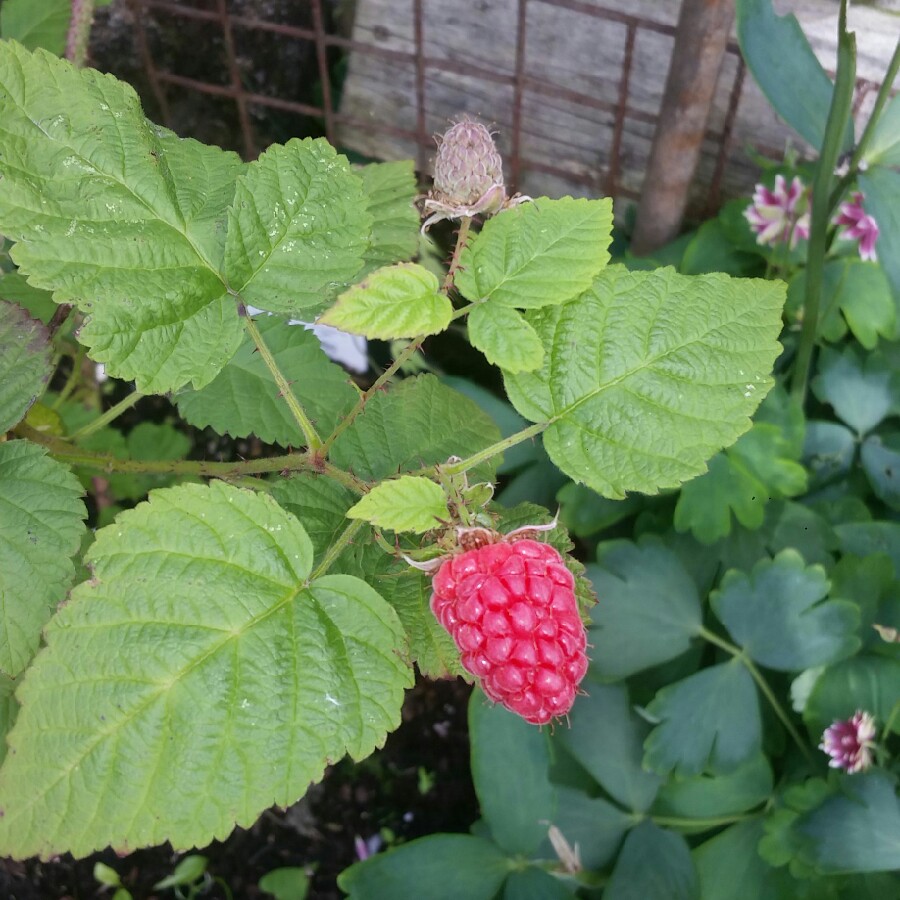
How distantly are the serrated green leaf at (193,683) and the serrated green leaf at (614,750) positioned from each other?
2.02ft

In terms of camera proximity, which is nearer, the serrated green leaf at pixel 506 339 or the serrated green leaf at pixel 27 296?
the serrated green leaf at pixel 506 339

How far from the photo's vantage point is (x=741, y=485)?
45.4 inches

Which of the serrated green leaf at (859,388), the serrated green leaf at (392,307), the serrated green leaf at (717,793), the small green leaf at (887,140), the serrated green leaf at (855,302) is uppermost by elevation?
the small green leaf at (887,140)

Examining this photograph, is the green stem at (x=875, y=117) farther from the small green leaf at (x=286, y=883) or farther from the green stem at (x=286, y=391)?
the small green leaf at (x=286, y=883)

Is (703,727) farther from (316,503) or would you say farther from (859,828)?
(316,503)

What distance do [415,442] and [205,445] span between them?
103cm

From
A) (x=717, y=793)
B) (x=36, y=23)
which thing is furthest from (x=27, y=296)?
(x=717, y=793)

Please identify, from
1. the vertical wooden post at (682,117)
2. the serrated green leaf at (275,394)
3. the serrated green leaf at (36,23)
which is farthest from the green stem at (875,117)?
the serrated green leaf at (36,23)

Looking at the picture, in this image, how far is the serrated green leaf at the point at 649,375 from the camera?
24.4 inches

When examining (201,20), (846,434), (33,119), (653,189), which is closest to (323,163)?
(33,119)

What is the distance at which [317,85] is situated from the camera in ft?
5.47

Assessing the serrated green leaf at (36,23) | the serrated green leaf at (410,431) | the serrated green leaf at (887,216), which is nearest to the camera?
the serrated green leaf at (410,431)

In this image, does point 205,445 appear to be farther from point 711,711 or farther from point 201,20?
point 711,711

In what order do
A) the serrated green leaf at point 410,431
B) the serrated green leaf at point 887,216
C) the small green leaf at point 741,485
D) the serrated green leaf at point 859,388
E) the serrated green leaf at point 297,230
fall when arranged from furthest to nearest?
the serrated green leaf at point 859,388
the small green leaf at point 741,485
the serrated green leaf at point 887,216
the serrated green leaf at point 410,431
the serrated green leaf at point 297,230
